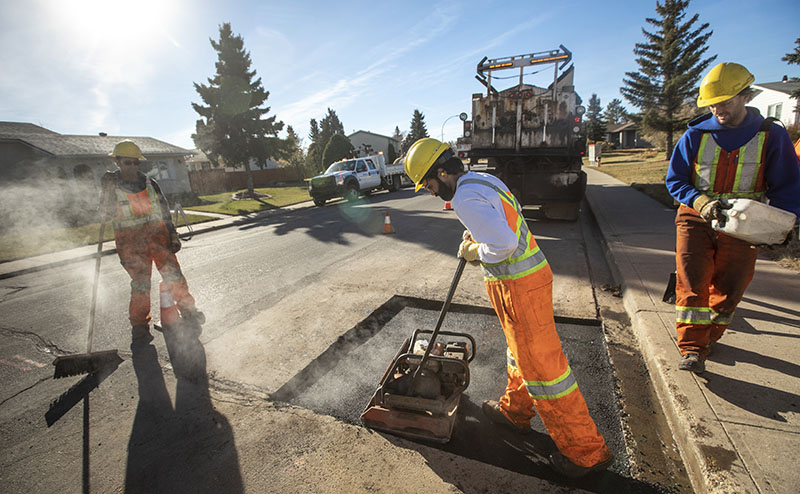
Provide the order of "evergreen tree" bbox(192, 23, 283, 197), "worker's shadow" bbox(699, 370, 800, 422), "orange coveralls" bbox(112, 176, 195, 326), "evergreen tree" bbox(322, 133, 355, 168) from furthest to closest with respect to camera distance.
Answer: "evergreen tree" bbox(322, 133, 355, 168) < "evergreen tree" bbox(192, 23, 283, 197) < "orange coveralls" bbox(112, 176, 195, 326) < "worker's shadow" bbox(699, 370, 800, 422)

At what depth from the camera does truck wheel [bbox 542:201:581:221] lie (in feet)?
27.8

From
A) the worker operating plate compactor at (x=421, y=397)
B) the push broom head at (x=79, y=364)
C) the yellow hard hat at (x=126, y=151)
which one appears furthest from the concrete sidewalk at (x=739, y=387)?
the yellow hard hat at (x=126, y=151)

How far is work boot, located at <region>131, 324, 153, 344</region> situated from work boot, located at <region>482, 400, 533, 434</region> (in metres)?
3.51

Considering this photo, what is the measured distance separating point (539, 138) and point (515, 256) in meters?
7.65

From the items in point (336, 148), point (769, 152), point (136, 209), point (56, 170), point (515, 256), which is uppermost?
point (336, 148)

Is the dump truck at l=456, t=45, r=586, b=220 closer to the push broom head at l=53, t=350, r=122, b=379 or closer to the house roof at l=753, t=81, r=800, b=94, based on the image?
the push broom head at l=53, t=350, r=122, b=379

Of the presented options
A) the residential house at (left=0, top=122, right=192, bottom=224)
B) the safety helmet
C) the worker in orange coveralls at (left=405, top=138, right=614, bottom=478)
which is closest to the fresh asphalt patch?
the worker in orange coveralls at (left=405, top=138, right=614, bottom=478)

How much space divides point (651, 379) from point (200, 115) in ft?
86.7

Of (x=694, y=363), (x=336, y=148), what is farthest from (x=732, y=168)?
(x=336, y=148)

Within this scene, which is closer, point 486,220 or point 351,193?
point 486,220

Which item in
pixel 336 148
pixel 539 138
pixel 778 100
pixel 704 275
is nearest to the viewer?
pixel 704 275

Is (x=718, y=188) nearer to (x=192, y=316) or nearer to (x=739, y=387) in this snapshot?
(x=739, y=387)

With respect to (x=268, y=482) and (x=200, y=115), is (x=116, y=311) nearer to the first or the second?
(x=268, y=482)

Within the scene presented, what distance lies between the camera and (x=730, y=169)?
8.09ft
